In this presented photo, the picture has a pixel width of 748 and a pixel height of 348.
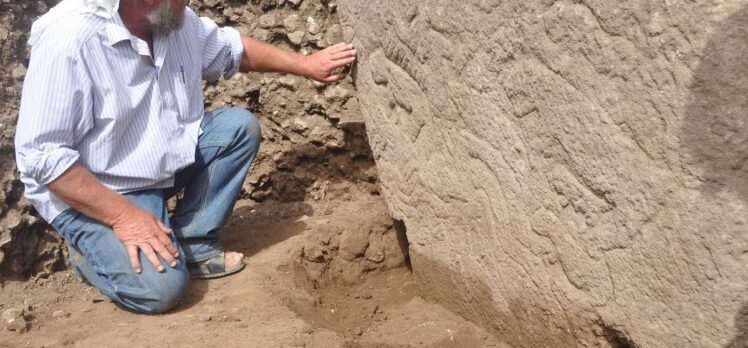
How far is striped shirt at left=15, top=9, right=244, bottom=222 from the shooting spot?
9.32 feet

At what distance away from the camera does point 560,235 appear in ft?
8.00

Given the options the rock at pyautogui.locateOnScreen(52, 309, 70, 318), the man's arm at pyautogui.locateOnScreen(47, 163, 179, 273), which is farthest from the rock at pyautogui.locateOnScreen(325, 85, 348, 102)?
the rock at pyautogui.locateOnScreen(52, 309, 70, 318)

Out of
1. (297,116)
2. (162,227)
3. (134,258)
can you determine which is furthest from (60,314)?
(297,116)

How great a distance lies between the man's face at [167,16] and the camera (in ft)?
9.98

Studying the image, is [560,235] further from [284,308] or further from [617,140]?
[284,308]

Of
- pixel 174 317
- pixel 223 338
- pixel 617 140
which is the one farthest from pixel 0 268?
pixel 617 140

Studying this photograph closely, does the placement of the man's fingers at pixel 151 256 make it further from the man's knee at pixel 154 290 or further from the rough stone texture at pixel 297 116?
the rough stone texture at pixel 297 116

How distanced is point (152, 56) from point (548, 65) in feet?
4.91

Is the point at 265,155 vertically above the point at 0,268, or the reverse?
the point at 265,155

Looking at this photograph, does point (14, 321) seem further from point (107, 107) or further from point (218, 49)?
point (218, 49)

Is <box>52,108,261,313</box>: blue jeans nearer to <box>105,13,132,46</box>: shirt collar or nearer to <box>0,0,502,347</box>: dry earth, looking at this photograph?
<box>0,0,502,347</box>: dry earth

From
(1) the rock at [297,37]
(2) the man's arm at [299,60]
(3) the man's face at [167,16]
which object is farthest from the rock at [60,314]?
(1) the rock at [297,37]

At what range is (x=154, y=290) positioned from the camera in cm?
302

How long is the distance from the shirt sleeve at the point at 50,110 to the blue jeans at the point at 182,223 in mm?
311
